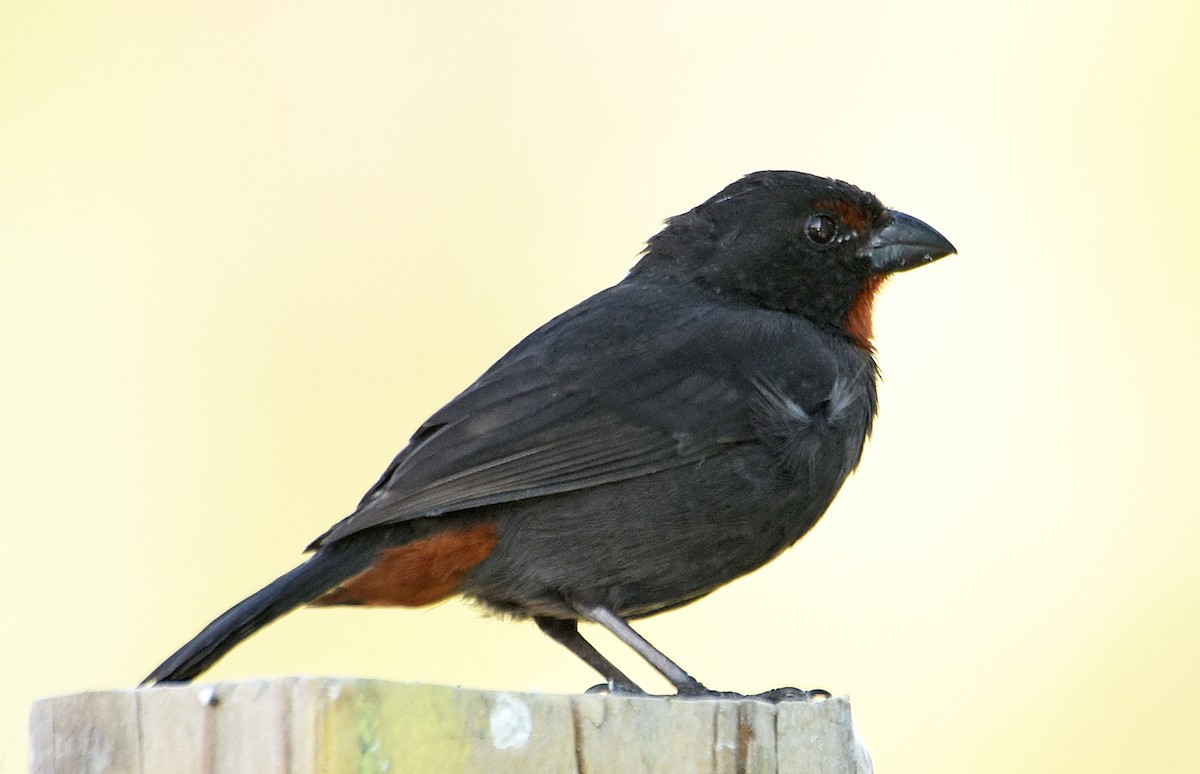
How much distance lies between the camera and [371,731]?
2.14 meters

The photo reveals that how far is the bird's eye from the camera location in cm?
473

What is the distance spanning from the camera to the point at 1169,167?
6.94 m

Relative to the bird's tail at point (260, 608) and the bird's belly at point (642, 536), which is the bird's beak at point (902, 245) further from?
the bird's tail at point (260, 608)

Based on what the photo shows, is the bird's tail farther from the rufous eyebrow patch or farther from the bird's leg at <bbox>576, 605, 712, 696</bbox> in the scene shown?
the rufous eyebrow patch

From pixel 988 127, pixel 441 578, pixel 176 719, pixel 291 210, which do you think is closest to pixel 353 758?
pixel 176 719

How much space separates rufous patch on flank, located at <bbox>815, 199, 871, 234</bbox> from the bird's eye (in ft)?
0.09

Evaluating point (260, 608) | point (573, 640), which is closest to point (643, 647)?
point (573, 640)

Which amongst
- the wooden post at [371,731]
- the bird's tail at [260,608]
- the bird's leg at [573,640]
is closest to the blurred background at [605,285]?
the bird's leg at [573,640]

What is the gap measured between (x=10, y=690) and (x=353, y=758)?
4.00 meters

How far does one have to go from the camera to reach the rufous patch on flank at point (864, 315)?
15.2ft

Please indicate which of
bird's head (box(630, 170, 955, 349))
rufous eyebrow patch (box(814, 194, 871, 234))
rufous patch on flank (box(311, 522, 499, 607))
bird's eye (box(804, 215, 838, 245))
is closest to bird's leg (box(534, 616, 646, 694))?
rufous patch on flank (box(311, 522, 499, 607))

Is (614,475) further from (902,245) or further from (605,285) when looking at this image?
(605,285)

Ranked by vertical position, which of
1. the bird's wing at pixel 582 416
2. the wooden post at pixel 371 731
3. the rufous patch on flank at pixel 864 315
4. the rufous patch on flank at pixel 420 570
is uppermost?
the rufous patch on flank at pixel 864 315

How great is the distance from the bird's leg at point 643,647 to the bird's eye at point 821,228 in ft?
4.37
